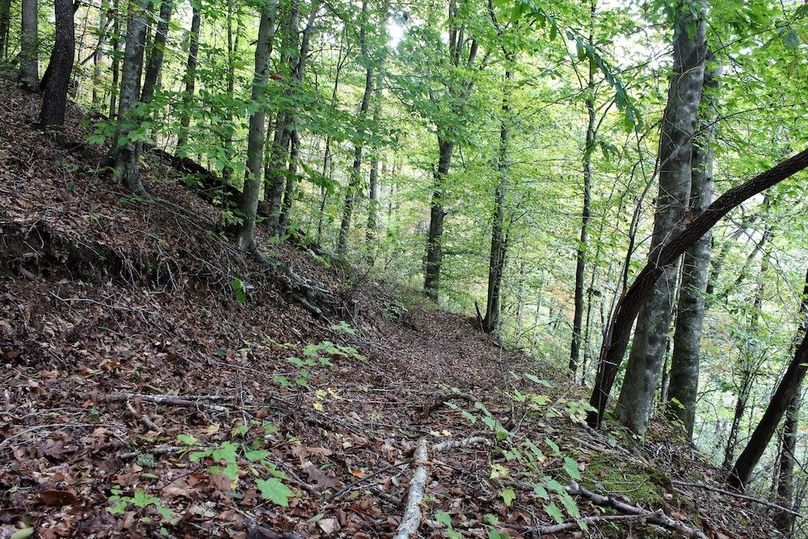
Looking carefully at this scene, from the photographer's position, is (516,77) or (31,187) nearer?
(31,187)

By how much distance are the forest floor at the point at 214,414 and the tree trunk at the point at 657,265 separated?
54cm

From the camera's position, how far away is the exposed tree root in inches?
112

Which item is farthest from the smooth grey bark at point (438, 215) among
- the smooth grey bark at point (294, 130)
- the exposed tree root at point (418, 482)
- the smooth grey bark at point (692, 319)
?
the exposed tree root at point (418, 482)

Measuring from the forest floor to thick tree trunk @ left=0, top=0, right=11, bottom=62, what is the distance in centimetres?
445

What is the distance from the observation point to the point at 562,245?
46.2 ft

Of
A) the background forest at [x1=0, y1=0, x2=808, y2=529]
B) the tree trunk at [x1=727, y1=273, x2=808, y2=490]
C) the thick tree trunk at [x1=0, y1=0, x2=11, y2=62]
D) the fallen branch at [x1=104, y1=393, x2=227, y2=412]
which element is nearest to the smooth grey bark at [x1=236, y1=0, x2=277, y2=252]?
the background forest at [x1=0, y1=0, x2=808, y2=529]

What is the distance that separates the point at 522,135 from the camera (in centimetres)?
1373

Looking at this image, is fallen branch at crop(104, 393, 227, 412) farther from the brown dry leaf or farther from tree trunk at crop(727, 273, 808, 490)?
tree trunk at crop(727, 273, 808, 490)

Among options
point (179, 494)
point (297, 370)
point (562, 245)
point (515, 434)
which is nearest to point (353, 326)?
point (297, 370)

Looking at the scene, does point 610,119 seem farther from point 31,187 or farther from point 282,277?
point 31,187

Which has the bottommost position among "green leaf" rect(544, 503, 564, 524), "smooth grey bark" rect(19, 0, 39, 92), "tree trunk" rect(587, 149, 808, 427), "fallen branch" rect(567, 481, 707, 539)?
"fallen branch" rect(567, 481, 707, 539)

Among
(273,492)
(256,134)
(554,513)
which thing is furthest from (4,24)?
(554,513)

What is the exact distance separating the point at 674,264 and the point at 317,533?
473 centimetres

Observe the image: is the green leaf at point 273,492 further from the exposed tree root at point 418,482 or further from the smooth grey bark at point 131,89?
the smooth grey bark at point 131,89
